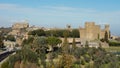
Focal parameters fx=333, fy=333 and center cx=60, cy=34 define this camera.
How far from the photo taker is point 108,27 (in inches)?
2491

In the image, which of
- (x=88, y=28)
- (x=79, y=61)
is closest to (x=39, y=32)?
(x=88, y=28)

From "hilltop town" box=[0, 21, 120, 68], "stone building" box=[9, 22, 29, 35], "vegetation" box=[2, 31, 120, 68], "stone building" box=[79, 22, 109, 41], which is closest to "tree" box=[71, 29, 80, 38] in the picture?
"hilltop town" box=[0, 21, 120, 68]

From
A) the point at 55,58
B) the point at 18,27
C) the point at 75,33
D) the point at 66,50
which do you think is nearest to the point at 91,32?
the point at 75,33

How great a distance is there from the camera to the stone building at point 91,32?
60672 mm

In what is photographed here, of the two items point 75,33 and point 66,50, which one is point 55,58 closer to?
point 66,50

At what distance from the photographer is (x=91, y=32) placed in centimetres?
6059

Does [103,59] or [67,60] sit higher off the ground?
[67,60]

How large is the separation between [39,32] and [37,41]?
25941mm

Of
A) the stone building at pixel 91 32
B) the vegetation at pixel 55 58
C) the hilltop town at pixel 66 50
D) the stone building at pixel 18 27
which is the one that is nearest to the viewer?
the hilltop town at pixel 66 50

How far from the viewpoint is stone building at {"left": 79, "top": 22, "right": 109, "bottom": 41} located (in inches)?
2389

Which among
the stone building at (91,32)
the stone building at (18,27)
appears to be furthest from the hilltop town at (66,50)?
the stone building at (18,27)

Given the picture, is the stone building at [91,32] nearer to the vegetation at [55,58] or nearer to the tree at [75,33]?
the tree at [75,33]

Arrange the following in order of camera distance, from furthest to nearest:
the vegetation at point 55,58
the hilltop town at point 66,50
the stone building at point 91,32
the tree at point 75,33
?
the tree at point 75,33 → the stone building at point 91,32 → the vegetation at point 55,58 → the hilltop town at point 66,50

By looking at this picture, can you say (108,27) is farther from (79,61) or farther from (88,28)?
(79,61)
